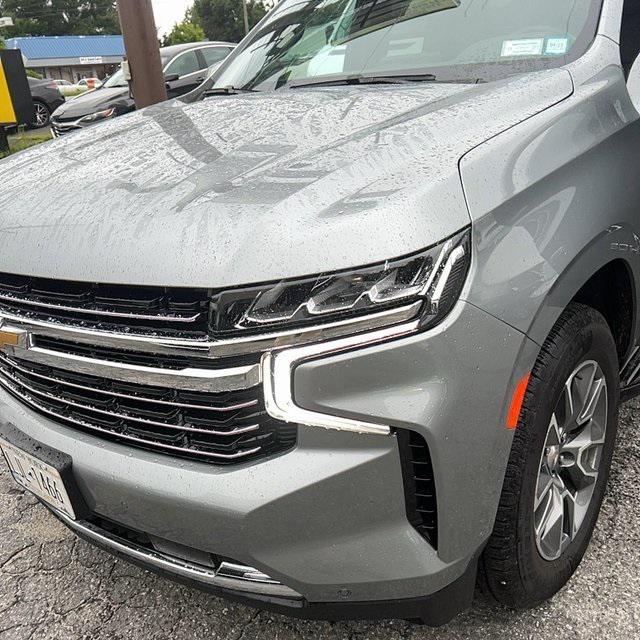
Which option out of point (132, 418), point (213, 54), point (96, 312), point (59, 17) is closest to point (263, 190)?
point (96, 312)

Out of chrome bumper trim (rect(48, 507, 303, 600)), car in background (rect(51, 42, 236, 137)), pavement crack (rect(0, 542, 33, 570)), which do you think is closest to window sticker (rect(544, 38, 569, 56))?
A: chrome bumper trim (rect(48, 507, 303, 600))

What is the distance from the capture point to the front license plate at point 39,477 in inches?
60.9

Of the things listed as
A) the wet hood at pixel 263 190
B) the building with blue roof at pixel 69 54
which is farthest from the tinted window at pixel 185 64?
the building with blue roof at pixel 69 54

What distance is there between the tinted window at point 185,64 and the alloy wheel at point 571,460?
376 inches

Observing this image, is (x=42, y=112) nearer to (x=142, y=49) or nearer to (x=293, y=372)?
(x=142, y=49)

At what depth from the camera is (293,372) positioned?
48.6 inches

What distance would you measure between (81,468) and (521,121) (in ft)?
4.19

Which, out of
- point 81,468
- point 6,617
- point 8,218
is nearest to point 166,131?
point 8,218

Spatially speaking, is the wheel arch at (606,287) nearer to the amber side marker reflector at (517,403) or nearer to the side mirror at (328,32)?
the amber side marker reflector at (517,403)

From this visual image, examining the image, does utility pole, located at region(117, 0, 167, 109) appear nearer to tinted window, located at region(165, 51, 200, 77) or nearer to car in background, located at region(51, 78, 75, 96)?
tinted window, located at region(165, 51, 200, 77)

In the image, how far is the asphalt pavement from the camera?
177 cm

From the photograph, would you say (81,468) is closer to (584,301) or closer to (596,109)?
(584,301)

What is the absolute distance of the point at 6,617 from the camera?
77.2 inches

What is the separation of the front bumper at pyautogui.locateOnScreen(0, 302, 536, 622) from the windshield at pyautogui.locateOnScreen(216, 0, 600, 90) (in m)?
1.08
